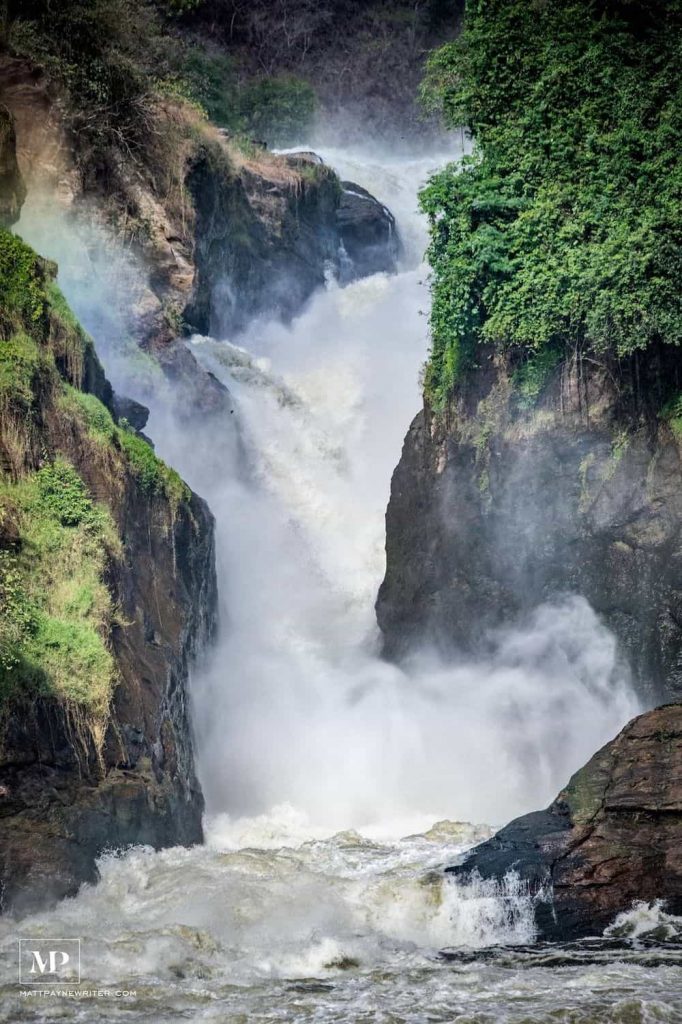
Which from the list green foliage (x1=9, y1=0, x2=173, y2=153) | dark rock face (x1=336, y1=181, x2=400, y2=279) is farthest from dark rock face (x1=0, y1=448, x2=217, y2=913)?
dark rock face (x1=336, y1=181, x2=400, y2=279)

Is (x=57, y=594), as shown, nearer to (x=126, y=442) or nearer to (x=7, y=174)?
(x=126, y=442)

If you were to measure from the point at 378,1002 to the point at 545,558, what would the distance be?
1223cm

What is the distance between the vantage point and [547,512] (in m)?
21.9

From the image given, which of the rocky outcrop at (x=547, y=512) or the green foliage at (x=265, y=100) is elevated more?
the green foliage at (x=265, y=100)

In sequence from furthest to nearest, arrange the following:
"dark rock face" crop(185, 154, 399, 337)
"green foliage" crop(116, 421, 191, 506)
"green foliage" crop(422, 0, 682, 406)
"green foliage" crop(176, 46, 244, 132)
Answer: "green foliage" crop(176, 46, 244, 132)
"dark rock face" crop(185, 154, 399, 337)
"green foliage" crop(422, 0, 682, 406)
"green foliage" crop(116, 421, 191, 506)

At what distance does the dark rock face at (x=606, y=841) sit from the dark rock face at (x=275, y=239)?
830 inches

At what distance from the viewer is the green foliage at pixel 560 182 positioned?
67.2 feet

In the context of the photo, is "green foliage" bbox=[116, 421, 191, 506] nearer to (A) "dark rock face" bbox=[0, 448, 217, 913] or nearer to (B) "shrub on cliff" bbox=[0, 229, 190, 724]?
(B) "shrub on cliff" bbox=[0, 229, 190, 724]

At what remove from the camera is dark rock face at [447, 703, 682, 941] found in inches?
518

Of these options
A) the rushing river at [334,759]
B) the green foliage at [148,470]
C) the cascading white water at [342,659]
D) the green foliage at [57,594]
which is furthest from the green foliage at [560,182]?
the green foliage at [57,594]

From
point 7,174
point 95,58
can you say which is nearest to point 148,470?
point 7,174

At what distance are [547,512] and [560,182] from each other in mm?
6187

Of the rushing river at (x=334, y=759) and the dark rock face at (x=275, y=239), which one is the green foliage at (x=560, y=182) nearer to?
the rushing river at (x=334, y=759)

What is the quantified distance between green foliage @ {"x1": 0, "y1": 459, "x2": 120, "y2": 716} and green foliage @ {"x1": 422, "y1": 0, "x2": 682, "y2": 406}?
884 centimetres
